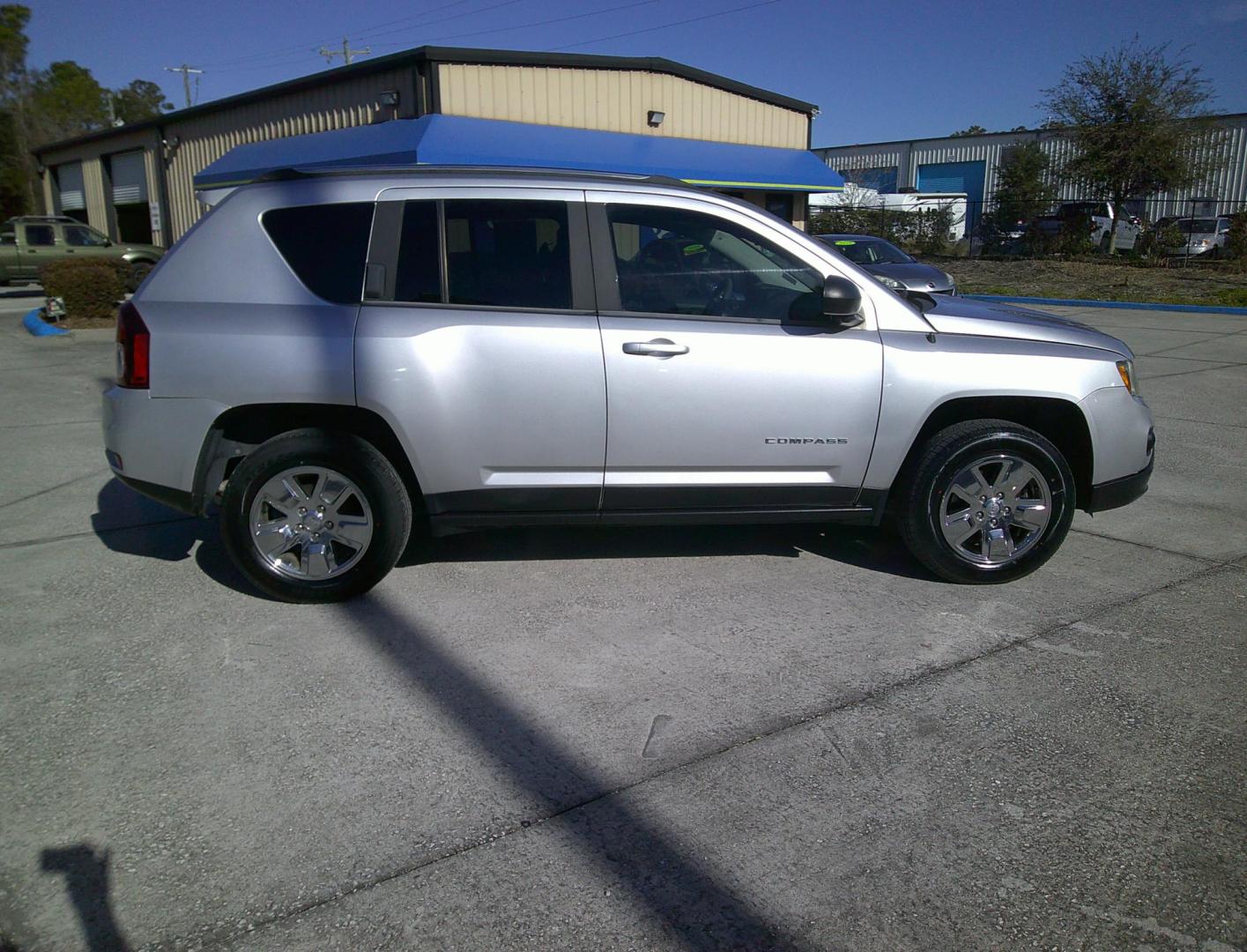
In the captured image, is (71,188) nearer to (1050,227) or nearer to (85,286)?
(85,286)

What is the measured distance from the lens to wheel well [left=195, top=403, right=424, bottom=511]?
443 cm

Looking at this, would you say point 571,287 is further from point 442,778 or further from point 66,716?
point 66,716

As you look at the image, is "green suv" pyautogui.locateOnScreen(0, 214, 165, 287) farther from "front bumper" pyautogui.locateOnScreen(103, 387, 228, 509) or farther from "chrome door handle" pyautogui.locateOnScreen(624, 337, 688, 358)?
"chrome door handle" pyautogui.locateOnScreen(624, 337, 688, 358)

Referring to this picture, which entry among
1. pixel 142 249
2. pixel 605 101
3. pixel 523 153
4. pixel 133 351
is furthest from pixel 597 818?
pixel 142 249

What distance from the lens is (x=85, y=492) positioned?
656 centimetres

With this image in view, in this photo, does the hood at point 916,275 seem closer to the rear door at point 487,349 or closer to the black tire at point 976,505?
the black tire at point 976,505

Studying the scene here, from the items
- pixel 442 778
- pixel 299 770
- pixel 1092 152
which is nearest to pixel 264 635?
pixel 299 770

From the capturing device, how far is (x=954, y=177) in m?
51.2

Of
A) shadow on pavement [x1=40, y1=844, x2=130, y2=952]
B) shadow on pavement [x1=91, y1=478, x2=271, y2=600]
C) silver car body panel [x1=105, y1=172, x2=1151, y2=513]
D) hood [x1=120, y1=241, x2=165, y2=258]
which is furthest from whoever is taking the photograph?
hood [x1=120, y1=241, x2=165, y2=258]

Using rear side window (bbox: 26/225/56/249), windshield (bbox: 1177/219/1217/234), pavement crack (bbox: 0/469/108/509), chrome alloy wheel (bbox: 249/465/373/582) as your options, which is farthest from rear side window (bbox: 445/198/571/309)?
windshield (bbox: 1177/219/1217/234)

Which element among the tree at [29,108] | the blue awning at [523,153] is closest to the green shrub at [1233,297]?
the blue awning at [523,153]

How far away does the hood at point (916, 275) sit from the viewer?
14.4 metres

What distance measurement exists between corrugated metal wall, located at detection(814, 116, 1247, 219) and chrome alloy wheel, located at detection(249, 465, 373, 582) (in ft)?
106

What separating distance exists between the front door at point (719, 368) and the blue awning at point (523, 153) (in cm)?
898
